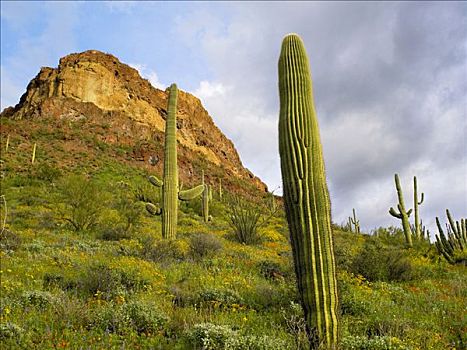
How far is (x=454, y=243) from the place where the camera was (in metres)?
12.9

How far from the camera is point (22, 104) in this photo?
197 ft

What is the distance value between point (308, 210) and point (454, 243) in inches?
405

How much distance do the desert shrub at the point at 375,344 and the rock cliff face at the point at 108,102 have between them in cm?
4439

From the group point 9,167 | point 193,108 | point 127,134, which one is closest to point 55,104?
point 127,134

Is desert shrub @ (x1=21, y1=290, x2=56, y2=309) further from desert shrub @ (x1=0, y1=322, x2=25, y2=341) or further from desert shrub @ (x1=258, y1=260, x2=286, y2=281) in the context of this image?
desert shrub @ (x1=258, y1=260, x2=286, y2=281)

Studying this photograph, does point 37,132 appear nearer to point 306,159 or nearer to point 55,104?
point 55,104

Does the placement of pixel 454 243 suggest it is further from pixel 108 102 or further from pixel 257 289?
pixel 108 102

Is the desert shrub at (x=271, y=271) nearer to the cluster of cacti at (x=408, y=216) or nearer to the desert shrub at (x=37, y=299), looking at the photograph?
the desert shrub at (x=37, y=299)

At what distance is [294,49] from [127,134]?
171 ft

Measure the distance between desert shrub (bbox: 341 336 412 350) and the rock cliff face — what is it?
1748 inches

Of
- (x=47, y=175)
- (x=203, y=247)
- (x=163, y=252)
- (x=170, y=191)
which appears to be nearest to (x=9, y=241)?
(x=163, y=252)

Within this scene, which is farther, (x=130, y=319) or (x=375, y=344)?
(x=130, y=319)

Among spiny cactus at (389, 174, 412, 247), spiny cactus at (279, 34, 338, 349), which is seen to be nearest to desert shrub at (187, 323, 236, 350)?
spiny cactus at (279, 34, 338, 349)

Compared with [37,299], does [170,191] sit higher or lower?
higher
